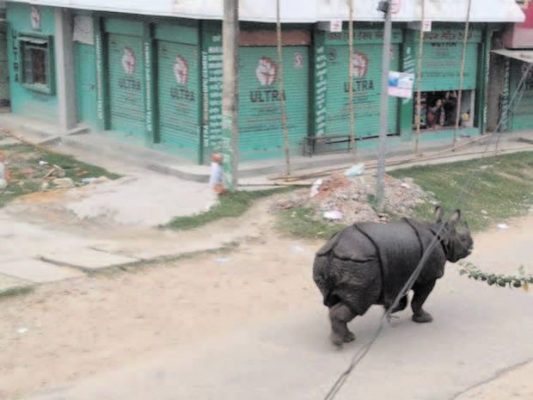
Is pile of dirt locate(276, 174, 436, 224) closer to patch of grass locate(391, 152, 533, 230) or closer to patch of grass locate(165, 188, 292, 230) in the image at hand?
→ patch of grass locate(391, 152, 533, 230)

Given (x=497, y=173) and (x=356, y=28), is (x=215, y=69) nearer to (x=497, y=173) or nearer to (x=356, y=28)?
(x=356, y=28)

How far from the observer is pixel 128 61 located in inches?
663

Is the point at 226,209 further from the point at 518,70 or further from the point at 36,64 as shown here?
the point at 518,70

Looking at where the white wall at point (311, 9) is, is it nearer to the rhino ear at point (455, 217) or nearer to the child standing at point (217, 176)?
the child standing at point (217, 176)

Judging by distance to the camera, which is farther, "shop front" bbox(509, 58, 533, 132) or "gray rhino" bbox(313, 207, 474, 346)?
"shop front" bbox(509, 58, 533, 132)

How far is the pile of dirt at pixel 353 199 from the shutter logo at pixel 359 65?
3885 millimetres

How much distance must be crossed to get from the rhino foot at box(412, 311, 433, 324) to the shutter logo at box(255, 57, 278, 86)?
7959 mm

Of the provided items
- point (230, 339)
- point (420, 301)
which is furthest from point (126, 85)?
point (420, 301)

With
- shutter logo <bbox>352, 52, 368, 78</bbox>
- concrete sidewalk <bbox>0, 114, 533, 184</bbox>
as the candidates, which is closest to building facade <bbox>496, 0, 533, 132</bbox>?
concrete sidewalk <bbox>0, 114, 533, 184</bbox>

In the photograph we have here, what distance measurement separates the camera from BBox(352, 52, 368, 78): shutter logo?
16.6m

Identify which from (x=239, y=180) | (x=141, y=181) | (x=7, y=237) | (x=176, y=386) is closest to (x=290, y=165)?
(x=239, y=180)

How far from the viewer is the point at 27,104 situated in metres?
20.4

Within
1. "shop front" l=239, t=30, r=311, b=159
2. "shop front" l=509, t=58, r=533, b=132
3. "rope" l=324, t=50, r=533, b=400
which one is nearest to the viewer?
"rope" l=324, t=50, r=533, b=400

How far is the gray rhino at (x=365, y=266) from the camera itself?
726 centimetres
